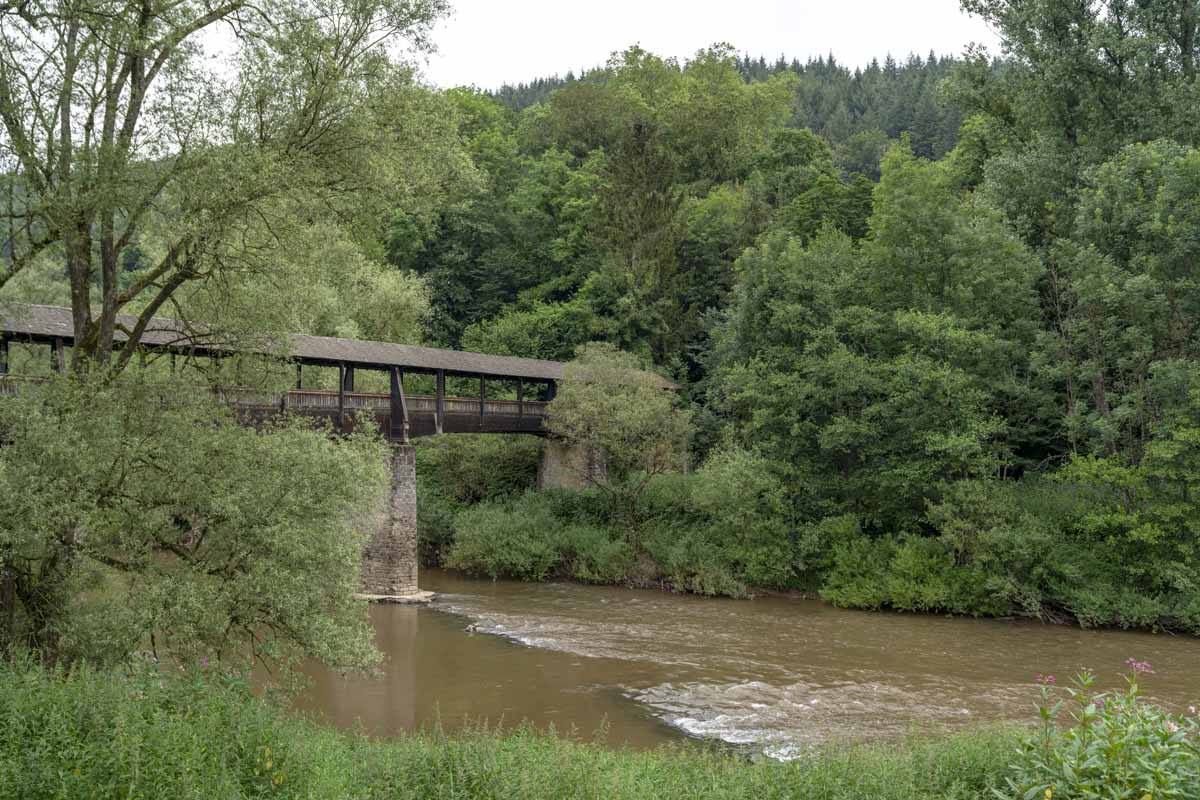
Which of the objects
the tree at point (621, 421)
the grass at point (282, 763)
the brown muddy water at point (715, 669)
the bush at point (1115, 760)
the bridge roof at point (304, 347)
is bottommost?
the brown muddy water at point (715, 669)

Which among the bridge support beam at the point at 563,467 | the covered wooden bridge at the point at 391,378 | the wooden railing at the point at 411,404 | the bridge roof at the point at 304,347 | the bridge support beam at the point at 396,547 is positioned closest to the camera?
the bridge roof at the point at 304,347

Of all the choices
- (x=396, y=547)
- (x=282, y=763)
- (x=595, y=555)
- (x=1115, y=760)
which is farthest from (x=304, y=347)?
(x=1115, y=760)

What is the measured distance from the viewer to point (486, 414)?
30094 millimetres

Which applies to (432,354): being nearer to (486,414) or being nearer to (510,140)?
(486,414)

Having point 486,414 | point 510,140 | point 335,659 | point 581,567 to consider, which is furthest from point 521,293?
point 335,659

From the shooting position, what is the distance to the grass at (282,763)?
6.18m

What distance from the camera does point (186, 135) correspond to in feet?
36.6

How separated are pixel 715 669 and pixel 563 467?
1633 centimetres

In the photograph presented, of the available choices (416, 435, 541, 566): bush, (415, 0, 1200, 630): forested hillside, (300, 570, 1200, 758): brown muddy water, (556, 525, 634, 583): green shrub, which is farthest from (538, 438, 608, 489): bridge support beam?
(300, 570, 1200, 758): brown muddy water

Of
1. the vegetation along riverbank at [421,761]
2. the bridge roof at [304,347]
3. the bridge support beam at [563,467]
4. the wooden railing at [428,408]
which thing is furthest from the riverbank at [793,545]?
the vegetation along riverbank at [421,761]

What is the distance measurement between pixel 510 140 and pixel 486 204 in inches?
235

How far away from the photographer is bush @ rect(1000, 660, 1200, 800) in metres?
5.52

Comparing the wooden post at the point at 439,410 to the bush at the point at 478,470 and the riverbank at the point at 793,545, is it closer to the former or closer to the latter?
the riverbank at the point at 793,545

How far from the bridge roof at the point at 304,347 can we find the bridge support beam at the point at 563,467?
2776 millimetres
